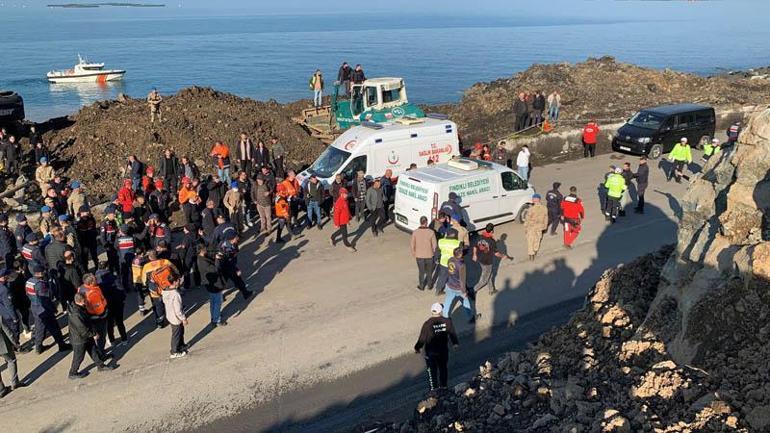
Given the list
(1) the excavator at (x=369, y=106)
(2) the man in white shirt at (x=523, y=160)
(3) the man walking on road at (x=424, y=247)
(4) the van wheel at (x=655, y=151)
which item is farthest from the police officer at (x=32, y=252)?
(4) the van wheel at (x=655, y=151)

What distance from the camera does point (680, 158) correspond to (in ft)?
65.5

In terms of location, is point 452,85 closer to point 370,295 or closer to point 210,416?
point 370,295

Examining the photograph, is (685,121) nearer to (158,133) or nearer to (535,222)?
(535,222)

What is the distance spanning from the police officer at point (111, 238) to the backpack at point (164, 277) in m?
2.98

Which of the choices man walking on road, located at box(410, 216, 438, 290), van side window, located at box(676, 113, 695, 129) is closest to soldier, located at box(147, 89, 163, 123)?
man walking on road, located at box(410, 216, 438, 290)

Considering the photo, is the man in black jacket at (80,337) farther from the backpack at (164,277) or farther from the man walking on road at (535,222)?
the man walking on road at (535,222)

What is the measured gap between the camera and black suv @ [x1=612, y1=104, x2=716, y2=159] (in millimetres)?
23156

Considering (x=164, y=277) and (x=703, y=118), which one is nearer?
(x=164, y=277)

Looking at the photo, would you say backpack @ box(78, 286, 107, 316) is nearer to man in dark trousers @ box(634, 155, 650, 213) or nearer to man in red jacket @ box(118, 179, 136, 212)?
man in red jacket @ box(118, 179, 136, 212)

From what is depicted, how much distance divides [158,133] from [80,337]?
14358 millimetres

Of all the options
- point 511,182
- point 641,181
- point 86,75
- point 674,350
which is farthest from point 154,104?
point 86,75

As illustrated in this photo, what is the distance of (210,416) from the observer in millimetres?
9102

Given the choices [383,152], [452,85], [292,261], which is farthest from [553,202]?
[452,85]

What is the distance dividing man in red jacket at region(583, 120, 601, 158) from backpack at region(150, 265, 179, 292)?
55.1ft
